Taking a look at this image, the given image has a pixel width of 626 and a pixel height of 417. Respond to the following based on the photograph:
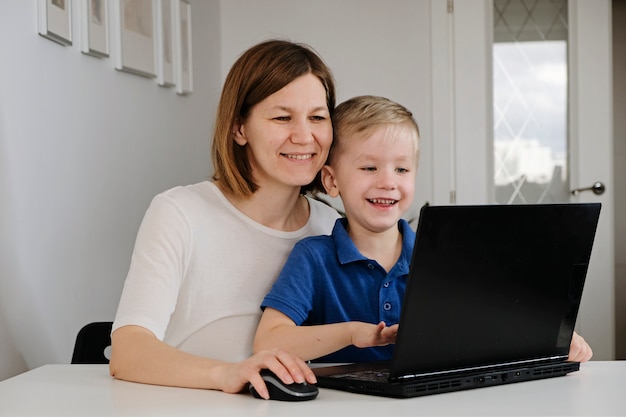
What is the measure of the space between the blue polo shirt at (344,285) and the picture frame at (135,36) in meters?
1.58

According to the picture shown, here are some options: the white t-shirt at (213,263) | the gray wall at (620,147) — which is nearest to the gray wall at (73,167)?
the white t-shirt at (213,263)

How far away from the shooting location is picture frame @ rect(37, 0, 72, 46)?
2.37 meters

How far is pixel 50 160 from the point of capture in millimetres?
2445

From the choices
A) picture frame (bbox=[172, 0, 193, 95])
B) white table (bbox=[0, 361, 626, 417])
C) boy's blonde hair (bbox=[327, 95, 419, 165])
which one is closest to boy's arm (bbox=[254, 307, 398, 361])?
white table (bbox=[0, 361, 626, 417])

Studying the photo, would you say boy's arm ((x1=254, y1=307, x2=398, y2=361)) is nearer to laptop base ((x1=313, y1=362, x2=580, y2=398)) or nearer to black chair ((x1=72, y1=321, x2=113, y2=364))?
laptop base ((x1=313, y1=362, x2=580, y2=398))

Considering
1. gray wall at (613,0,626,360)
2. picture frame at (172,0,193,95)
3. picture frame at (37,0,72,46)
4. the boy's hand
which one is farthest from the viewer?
gray wall at (613,0,626,360)

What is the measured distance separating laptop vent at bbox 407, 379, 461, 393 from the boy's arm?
3.8 inches

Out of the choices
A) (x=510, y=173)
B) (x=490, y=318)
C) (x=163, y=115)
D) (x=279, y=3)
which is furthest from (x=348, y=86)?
(x=490, y=318)

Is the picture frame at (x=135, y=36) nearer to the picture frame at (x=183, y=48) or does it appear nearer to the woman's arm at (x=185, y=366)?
the picture frame at (x=183, y=48)

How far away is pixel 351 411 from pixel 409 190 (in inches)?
23.4

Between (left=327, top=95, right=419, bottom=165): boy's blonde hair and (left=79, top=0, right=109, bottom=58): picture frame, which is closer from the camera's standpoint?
(left=327, top=95, right=419, bottom=165): boy's blonde hair

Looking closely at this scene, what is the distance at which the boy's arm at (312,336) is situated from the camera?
133 centimetres

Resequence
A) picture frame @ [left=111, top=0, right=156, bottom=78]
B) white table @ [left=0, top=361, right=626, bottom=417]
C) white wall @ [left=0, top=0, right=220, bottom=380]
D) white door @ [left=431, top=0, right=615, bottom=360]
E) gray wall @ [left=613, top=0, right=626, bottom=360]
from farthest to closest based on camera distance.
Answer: gray wall @ [left=613, top=0, right=626, bottom=360] → white door @ [left=431, top=0, right=615, bottom=360] → picture frame @ [left=111, top=0, right=156, bottom=78] → white wall @ [left=0, top=0, right=220, bottom=380] → white table @ [left=0, top=361, right=626, bottom=417]

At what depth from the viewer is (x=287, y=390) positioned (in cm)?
119
